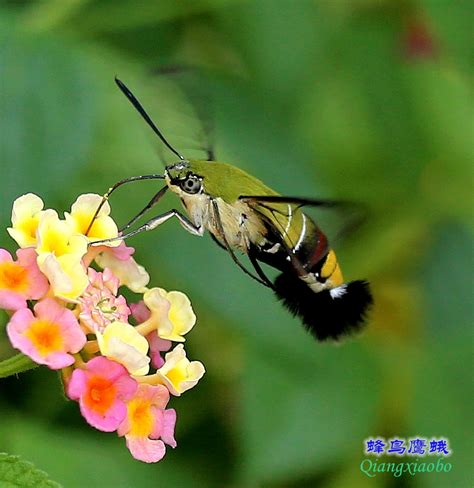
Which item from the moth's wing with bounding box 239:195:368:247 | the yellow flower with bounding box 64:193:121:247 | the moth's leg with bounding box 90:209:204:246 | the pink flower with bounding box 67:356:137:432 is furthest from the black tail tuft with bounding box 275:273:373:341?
the pink flower with bounding box 67:356:137:432

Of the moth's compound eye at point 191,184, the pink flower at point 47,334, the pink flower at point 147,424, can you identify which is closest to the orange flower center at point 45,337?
the pink flower at point 47,334

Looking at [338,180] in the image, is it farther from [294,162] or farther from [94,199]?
[94,199]

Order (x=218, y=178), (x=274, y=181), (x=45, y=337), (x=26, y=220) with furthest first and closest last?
(x=274, y=181)
(x=218, y=178)
(x=26, y=220)
(x=45, y=337)

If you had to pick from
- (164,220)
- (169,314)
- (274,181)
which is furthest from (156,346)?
(274,181)

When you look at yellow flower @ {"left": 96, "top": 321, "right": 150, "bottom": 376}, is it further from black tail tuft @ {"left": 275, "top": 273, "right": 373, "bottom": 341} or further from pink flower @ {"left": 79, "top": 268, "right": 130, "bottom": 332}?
black tail tuft @ {"left": 275, "top": 273, "right": 373, "bottom": 341}

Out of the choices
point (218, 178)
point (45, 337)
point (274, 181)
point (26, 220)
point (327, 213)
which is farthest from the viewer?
point (274, 181)

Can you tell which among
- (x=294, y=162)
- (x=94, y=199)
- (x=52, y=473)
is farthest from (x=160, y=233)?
(x=94, y=199)

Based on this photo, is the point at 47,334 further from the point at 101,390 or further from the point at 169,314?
the point at 169,314
